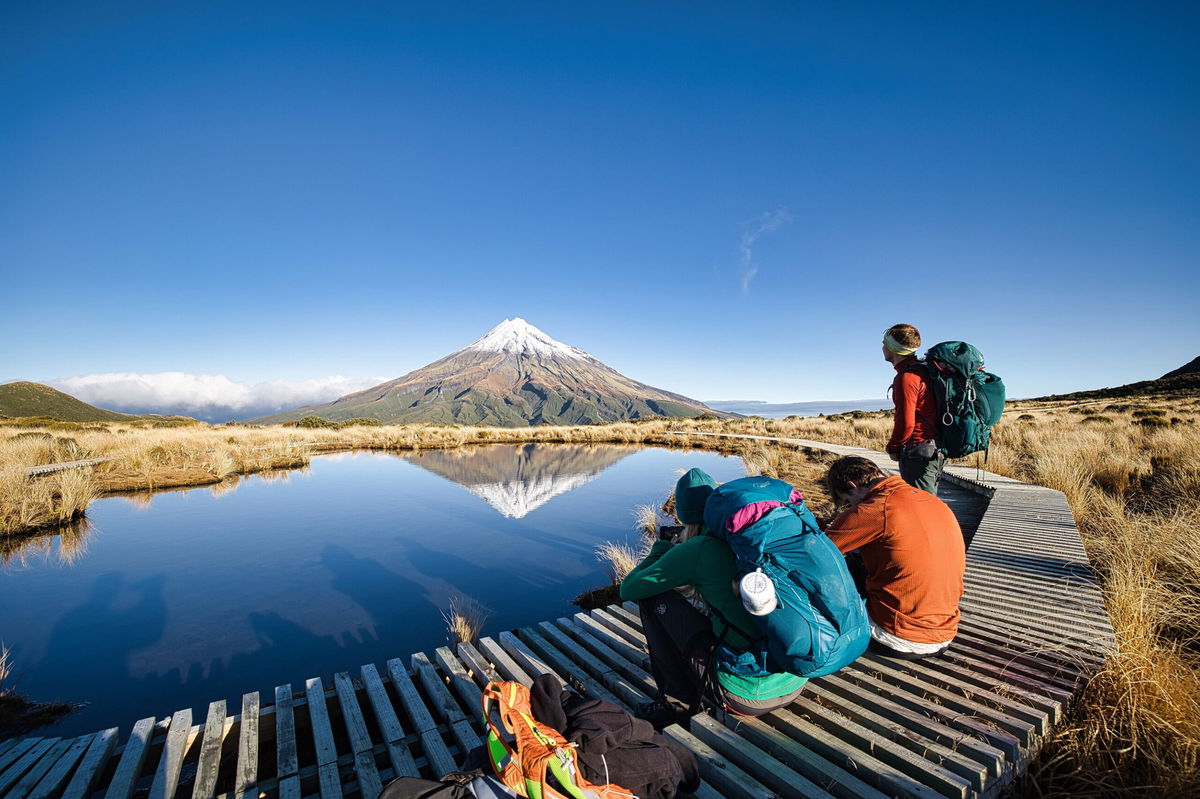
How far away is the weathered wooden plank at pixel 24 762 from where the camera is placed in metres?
2.61

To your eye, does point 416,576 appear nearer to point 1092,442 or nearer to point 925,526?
point 925,526

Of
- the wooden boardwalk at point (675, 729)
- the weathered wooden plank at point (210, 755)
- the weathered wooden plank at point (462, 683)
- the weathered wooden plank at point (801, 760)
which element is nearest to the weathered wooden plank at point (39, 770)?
the wooden boardwalk at point (675, 729)

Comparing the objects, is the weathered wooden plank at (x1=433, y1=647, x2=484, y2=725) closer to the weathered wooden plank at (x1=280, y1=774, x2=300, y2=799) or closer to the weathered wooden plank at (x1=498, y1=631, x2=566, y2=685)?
the weathered wooden plank at (x1=498, y1=631, x2=566, y2=685)

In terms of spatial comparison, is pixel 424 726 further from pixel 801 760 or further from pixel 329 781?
pixel 801 760

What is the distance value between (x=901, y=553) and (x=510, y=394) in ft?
572

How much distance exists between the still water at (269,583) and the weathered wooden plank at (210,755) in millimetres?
1999

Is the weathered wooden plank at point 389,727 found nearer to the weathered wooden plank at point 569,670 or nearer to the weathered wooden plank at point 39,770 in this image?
the weathered wooden plank at point 569,670

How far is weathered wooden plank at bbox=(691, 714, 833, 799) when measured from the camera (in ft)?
7.15

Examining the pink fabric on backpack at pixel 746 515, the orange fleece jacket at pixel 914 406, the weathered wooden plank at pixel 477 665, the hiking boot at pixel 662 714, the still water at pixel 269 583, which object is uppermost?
the orange fleece jacket at pixel 914 406

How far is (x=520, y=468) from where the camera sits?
65.9 ft

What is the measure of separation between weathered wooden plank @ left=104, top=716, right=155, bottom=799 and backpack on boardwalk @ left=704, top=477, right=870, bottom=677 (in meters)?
3.15

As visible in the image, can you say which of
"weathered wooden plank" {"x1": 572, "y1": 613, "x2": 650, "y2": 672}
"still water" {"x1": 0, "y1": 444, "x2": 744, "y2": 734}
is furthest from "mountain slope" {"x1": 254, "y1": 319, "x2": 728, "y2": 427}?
"weathered wooden plank" {"x1": 572, "y1": 613, "x2": 650, "y2": 672}

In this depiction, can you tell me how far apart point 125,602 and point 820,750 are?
8.68m

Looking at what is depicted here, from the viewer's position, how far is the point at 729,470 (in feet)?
58.9
